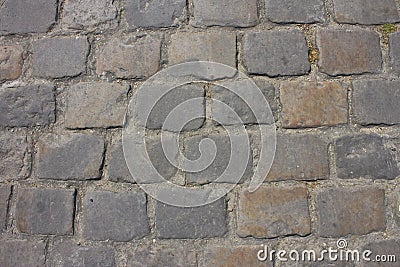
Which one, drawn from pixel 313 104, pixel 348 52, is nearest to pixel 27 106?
pixel 313 104

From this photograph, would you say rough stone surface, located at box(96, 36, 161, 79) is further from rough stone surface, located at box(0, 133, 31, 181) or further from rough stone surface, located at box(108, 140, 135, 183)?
rough stone surface, located at box(0, 133, 31, 181)

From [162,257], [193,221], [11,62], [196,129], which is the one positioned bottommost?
[162,257]

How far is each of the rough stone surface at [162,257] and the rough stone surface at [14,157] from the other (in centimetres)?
45

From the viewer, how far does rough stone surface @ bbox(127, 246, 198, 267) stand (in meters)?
1.30

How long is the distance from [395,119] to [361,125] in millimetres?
109

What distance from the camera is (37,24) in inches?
58.2

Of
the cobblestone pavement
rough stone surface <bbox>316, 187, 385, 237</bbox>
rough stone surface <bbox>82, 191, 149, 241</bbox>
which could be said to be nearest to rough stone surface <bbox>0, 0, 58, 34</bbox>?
the cobblestone pavement

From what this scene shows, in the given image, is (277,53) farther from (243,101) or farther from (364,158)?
(364,158)

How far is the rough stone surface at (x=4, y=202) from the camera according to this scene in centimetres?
137

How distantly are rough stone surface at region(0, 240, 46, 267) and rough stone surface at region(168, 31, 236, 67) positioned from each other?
73 centimetres

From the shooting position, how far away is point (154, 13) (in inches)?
56.6

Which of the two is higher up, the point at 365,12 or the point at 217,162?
the point at 365,12

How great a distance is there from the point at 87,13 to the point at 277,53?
67 centimetres

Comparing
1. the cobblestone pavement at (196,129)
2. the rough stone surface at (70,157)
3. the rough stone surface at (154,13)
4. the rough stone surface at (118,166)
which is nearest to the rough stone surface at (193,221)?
the cobblestone pavement at (196,129)
